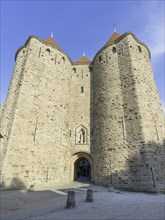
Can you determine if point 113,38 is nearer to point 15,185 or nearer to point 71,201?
point 15,185

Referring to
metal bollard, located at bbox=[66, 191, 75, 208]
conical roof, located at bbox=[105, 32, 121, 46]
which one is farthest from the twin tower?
metal bollard, located at bbox=[66, 191, 75, 208]

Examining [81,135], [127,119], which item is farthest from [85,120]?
[127,119]

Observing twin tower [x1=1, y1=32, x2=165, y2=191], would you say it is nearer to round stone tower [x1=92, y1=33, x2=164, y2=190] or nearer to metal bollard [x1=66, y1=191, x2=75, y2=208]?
round stone tower [x1=92, y1=33, x2=164, y2=190]

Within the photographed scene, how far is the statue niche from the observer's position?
14020 millimetres

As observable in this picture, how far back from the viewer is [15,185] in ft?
31.4

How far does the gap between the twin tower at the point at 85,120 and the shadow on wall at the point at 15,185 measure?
0.05m

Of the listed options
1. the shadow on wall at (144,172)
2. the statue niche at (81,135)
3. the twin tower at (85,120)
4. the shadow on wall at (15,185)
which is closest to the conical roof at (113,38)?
the twin tower at (85,120)

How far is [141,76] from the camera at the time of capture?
488 inches

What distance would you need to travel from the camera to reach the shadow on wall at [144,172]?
9133 millimetres

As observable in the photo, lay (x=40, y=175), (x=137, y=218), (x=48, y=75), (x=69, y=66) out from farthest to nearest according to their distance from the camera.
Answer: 1. (x=69, y=66)
2. (x=48, y=75)
3. (x=40, y=175)
4. (x=137, y=218)

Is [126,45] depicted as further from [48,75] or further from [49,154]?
[49,154]

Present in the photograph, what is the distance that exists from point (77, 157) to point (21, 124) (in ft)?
17.8

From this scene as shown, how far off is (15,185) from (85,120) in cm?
738

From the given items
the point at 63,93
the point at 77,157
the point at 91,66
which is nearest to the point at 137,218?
the point at 77,157
